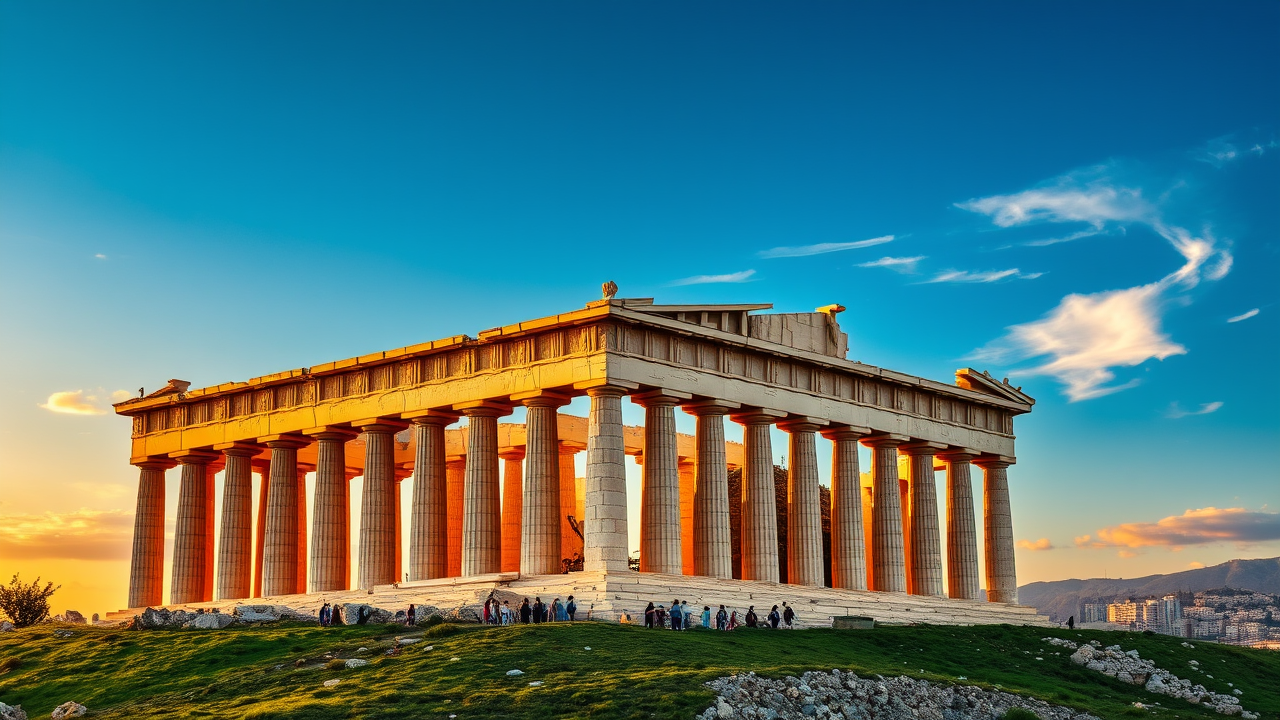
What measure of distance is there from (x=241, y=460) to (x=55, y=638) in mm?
17538

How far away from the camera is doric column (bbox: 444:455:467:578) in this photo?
256 feet

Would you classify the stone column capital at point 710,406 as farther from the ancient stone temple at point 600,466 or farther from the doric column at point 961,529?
the doric column at point 961,529

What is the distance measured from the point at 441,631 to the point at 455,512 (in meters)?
30.0

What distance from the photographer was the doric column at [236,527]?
76062 millimetres

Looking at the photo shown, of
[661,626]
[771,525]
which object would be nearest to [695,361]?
[771,525]

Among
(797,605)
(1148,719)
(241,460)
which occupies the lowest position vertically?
(1148,719)

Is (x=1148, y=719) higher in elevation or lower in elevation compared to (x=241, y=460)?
lower

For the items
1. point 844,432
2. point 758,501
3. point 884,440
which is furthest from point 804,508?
point 884,440

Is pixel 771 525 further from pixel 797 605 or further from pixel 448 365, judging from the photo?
pixel 448 365

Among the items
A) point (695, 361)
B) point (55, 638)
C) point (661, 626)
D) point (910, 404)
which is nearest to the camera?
point (661, 626)

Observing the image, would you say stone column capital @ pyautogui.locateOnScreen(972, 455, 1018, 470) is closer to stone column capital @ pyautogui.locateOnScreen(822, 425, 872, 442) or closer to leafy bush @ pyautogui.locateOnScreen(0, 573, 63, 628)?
stone column capital @ pyautogui.locateOnScreen(822, 425, 872, 442)

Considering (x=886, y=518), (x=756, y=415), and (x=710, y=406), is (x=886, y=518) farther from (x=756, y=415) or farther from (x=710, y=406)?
(x=710, y=406)

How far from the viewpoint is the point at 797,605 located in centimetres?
6297

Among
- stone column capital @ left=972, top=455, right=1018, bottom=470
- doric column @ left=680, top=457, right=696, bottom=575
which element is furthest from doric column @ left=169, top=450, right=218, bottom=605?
stone column capital @ left=972, top=455, right=1018, bottom=470
